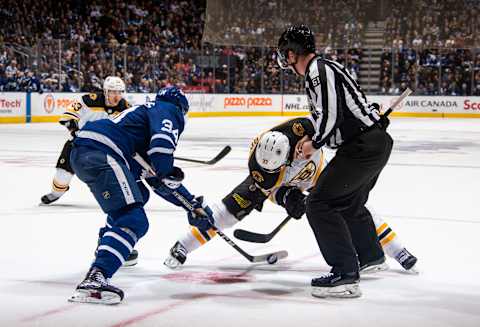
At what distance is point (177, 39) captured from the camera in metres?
26.7

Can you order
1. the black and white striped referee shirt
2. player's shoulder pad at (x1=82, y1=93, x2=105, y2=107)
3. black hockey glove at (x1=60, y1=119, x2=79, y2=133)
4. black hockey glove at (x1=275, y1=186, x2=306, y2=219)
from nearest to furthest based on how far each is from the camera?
the black and white striped referee shirt < black hockey glove at (x1=275, y1=186, x2=306, y2=219) < black hockey glove at (x1=60, y1=119, x2=79, y2=133) < player's shoulder pad at (x1=82, y1=93, x2=105, y2=107)

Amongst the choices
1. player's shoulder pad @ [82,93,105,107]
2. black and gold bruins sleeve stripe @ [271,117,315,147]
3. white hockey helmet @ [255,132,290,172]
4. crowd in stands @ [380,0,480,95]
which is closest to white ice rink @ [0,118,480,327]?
white hockey helmet @ [255,132,290,172]

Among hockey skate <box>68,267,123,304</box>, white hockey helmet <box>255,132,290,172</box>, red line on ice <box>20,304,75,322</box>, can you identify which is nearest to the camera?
red line on ice <box>20,304,75,322</box>

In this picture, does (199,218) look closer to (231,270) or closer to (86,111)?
(231,270)

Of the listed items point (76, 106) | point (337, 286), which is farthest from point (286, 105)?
point (337, 286)

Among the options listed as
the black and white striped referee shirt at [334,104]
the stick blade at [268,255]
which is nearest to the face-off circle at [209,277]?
the stick blade at [268,255]

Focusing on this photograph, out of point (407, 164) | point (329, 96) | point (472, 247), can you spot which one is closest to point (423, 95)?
point (407, 164)

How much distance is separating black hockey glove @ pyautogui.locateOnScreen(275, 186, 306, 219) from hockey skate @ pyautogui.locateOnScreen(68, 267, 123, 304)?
104 cm

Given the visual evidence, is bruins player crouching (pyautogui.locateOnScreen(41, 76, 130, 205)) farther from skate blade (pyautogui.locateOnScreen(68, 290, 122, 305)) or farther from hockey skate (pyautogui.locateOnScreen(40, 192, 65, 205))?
skate blade (pyautogui.locateOnScreen(68, 290, 122, 305))

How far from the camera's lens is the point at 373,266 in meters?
4.09

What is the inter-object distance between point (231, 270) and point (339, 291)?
0.76 metres

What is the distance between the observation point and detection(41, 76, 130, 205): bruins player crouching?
6520 millimetres

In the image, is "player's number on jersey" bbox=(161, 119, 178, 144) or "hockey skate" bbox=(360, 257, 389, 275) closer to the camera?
"player's number on jersey" bbox=(161, 119, 178, 144)

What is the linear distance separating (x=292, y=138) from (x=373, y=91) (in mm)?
19561
